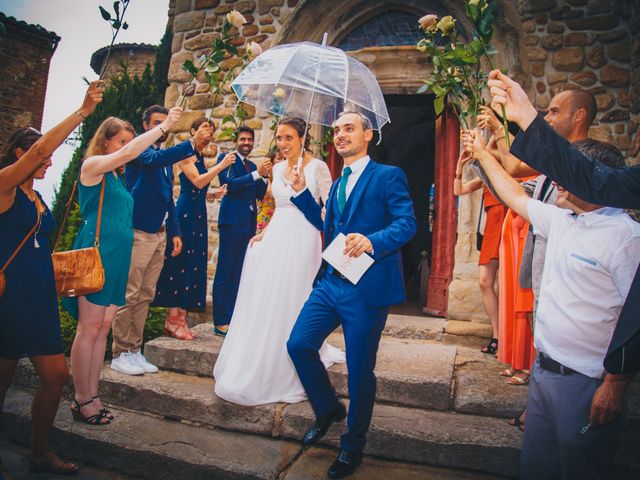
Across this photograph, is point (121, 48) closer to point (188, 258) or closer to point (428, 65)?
point (428, 65)

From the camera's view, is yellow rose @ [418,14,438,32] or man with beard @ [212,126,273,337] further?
man with beard @ [212,126,273,337]

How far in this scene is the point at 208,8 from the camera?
5863 mm

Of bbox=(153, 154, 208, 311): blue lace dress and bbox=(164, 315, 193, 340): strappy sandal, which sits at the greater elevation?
bbox=(153, 154, 208, 311): blue lace dress

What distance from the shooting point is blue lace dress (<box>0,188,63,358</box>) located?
220cm

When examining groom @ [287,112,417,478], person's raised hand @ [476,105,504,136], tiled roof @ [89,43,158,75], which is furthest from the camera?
tiled roof @ [89,43,158,75]

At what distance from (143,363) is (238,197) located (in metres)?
1.67

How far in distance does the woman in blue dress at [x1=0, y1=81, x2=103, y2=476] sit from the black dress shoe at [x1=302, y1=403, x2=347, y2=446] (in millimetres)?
1351

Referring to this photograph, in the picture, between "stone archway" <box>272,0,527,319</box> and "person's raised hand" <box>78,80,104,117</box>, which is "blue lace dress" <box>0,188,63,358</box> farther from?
"stone archway" <box>272,0,527,319</box>

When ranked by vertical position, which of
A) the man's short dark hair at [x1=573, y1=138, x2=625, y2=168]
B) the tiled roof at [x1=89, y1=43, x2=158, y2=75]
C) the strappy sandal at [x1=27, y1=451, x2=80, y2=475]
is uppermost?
the tiled roof at [x1=89, y1=43, x2=158, y2=75]

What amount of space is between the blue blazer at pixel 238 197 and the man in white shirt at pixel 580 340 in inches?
114

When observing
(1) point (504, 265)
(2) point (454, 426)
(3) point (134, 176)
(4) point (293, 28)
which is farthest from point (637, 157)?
(3) point (134, 176)

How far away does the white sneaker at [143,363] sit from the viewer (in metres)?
3.47

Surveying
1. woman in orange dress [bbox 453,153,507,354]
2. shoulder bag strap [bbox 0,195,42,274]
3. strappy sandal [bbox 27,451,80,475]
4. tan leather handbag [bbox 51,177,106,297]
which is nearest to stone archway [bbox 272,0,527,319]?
woman in orange dress [bbox 453,153,507,354]

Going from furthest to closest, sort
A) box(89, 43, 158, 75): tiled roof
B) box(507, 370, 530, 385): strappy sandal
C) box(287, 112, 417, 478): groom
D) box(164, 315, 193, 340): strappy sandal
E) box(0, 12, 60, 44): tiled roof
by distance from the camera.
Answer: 1. box(89, 43, 158, 75): tiled roof
2. box(0, 12, 60, 44): tiled roof
3. box(164, 315, 193, 340): strappy sandal
4. box(507, 370, 530, 385): strappy sandal
5. box(287, 112, 417, 478): groom
